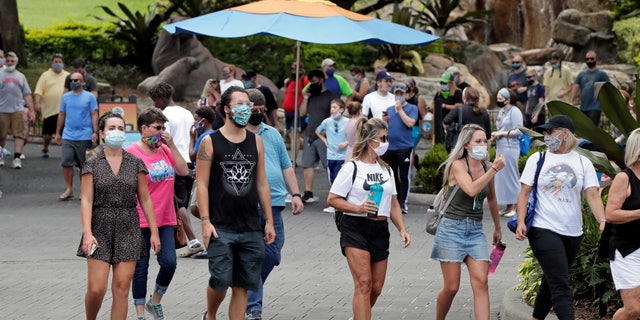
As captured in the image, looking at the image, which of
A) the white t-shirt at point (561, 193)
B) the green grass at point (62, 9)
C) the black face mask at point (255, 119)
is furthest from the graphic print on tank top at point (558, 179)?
the green grass at point (62, 9)

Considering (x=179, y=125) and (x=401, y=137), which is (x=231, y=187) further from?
(x=401, y=137)

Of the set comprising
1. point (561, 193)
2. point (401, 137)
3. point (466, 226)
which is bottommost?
point (401, 137)

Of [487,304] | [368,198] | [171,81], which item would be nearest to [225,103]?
[368,198]

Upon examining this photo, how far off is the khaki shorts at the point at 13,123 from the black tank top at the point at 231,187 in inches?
487

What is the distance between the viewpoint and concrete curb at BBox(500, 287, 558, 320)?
920cm

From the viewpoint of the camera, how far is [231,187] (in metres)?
8.38

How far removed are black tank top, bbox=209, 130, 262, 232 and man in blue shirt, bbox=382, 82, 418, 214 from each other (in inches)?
298

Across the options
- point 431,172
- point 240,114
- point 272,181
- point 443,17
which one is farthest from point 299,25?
point 443,17

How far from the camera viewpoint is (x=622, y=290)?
8078mm

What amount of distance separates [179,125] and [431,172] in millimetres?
6449

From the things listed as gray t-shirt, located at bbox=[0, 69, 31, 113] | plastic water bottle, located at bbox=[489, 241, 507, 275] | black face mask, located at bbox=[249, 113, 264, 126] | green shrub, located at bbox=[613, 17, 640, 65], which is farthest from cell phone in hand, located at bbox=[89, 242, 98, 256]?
green shrub, located at bbox=[613, 17, 640, 65]

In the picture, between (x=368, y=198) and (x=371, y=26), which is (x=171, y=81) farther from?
(x=368, y=198)

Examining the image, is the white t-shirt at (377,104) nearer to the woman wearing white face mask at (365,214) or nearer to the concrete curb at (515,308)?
the concrete curb at (515,308)

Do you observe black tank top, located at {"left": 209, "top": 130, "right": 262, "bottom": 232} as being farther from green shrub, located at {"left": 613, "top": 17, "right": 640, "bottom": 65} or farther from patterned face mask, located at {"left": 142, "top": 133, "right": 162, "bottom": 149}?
green shrub, located at {"left": 613, "top": 17, "right": 640, "bottom": 65}
